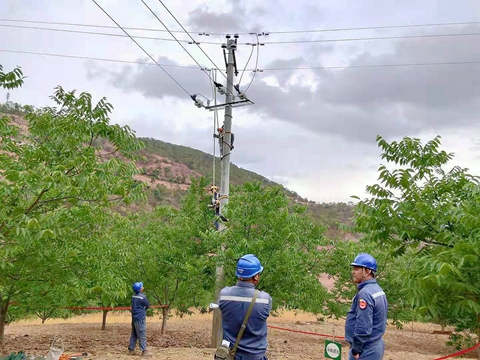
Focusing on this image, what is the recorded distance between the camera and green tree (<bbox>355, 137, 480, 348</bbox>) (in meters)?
4.61

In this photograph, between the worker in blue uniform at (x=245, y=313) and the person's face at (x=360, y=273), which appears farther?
the person's face at (x=360, y=273)

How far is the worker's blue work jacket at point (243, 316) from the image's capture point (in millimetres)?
4145

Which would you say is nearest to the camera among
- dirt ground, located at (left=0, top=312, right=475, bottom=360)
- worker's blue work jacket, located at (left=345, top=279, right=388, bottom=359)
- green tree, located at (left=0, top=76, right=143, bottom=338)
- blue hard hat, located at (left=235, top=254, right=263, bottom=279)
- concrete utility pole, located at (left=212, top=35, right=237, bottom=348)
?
blue hard hat, located at (left=235, top=254, right=263, bottom=279)

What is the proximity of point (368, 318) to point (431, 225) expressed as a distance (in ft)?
6.28

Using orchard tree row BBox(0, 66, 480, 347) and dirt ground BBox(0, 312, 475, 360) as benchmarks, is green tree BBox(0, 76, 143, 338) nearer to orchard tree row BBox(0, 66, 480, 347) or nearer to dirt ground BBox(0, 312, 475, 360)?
orchard tree row BBox(0, 66, 480, 347)

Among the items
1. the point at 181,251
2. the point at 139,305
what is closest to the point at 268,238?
the point at 181,251

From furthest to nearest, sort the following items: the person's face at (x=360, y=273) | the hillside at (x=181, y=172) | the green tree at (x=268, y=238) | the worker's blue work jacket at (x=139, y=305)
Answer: the hillside at (x=181, y=172), the green tree at (x=268, y=238), the worker's blue work jacket at (x=139, y=305), the person's face at (x=360, y=273)

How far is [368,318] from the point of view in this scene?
178 inches

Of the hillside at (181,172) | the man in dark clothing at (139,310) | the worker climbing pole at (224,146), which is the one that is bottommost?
the man in dark clothing at (139,310)

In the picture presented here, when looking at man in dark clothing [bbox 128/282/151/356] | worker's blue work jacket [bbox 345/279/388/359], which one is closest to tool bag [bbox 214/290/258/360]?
worker's blue work jacket [bbox 345/279/388/359]

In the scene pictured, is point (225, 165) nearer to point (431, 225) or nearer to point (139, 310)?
point (139, 310)

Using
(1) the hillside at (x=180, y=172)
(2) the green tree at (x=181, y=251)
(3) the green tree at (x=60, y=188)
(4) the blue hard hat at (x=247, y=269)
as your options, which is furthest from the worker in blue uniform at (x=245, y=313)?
(1) the hillside at (x=180, y=172)

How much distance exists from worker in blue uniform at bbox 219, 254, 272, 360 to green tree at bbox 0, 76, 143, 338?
250cm

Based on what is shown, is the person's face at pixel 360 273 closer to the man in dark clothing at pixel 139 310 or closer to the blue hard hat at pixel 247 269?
the blue hard hat at pixel 247 269
